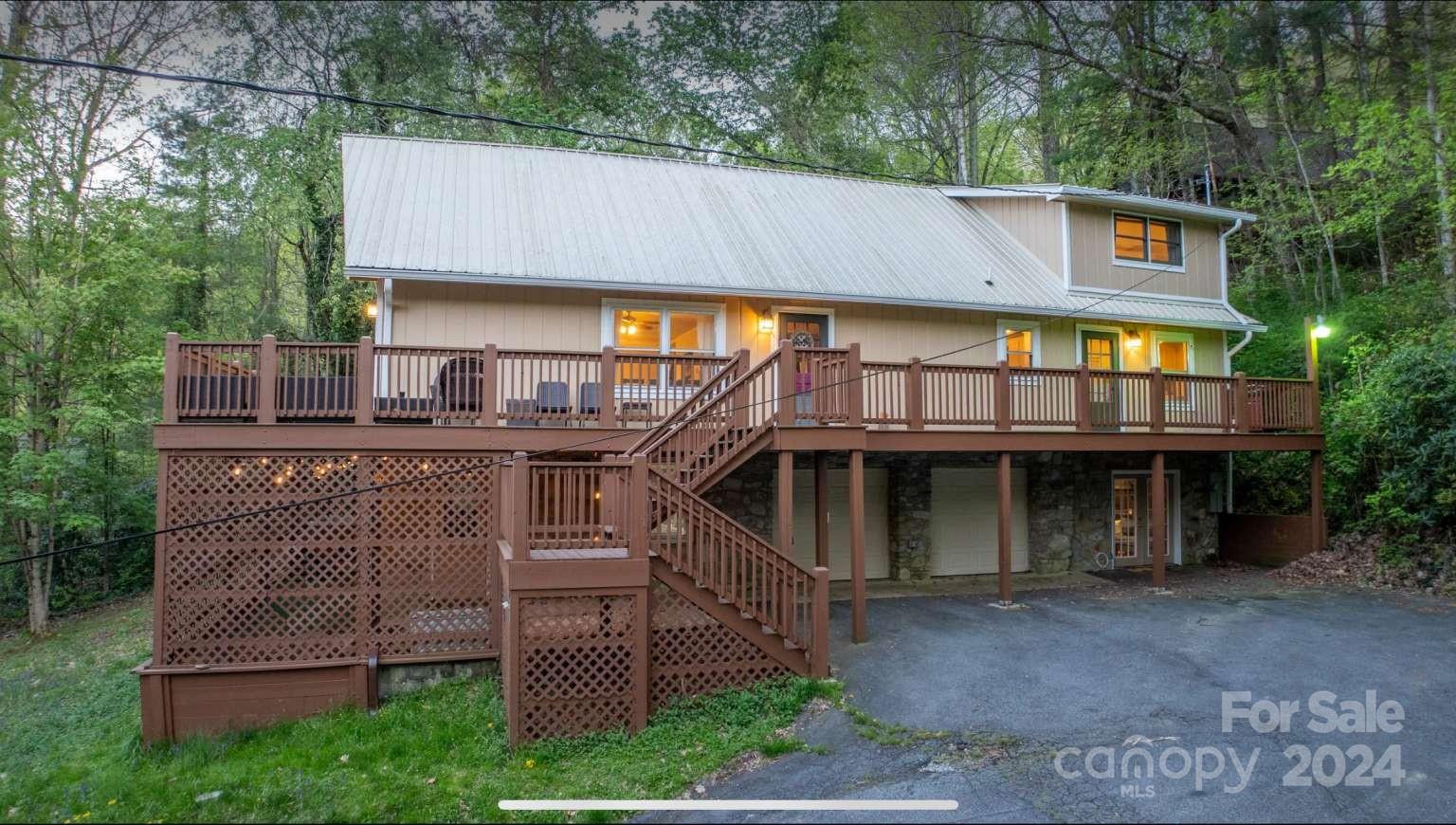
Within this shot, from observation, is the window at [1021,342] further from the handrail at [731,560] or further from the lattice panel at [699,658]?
the lattice panel at [699,658]

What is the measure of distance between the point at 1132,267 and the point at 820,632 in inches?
428

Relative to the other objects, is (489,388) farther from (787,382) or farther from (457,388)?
(787,382)

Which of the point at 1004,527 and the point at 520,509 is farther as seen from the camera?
the point at 1004,527

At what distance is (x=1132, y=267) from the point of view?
575 inches

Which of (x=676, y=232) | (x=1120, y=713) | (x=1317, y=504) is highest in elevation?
(x=676, y=232)

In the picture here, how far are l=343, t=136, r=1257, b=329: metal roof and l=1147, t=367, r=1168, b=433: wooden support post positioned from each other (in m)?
1.88

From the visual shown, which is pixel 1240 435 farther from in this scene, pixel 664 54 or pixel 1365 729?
pixel 664 54

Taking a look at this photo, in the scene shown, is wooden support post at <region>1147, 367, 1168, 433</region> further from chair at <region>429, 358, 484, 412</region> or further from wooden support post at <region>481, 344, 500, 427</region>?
chair at <region>429, 358, 484, 412</region>

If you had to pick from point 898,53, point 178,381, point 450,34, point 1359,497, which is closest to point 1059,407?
point 1359,497

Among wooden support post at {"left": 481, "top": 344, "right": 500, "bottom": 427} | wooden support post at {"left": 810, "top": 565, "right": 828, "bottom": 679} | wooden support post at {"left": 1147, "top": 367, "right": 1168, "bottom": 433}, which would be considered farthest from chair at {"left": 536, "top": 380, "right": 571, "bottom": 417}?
wooden support post at {"left": 1147, "top": 367, "right": 1168, "bottom": 433}

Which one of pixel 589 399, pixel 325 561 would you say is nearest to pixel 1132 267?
pixel 589 399

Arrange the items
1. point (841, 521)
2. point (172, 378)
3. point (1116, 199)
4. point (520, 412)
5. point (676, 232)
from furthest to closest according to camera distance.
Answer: point (1116, 199), point (841, 521), point (676, 232), point (520, 412), point (172, 378)

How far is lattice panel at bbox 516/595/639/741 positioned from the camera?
696cm

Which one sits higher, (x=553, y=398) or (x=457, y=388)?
(x=457, y=388)
